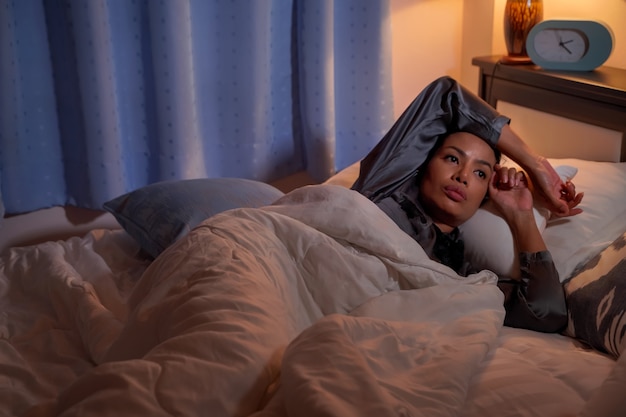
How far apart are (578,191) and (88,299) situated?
3.83 ft

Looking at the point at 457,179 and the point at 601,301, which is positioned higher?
the point at 457,179

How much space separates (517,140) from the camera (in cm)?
169

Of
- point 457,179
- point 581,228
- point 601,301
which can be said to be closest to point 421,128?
point 457,179

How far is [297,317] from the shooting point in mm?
1303

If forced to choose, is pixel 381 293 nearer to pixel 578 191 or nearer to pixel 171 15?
pixel 578 191

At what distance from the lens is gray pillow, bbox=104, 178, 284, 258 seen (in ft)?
5.92

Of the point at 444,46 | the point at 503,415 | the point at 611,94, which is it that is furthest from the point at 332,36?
the point at 503,415

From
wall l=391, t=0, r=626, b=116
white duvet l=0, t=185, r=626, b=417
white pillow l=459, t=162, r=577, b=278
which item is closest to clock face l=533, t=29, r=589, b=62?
wall l=391, t=0, r=626, b=116

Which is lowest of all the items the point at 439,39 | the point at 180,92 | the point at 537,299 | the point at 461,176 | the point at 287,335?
the point at 537,299

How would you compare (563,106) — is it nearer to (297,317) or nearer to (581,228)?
(581,228)

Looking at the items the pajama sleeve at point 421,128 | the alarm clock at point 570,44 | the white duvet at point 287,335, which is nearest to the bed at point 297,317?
the white duvet at point 287,335

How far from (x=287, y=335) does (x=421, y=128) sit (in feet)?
2.68

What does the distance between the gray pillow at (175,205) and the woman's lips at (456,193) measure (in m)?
0.53

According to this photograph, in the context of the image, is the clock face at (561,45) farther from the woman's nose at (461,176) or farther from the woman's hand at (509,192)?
the woman's nose at (461,176)
